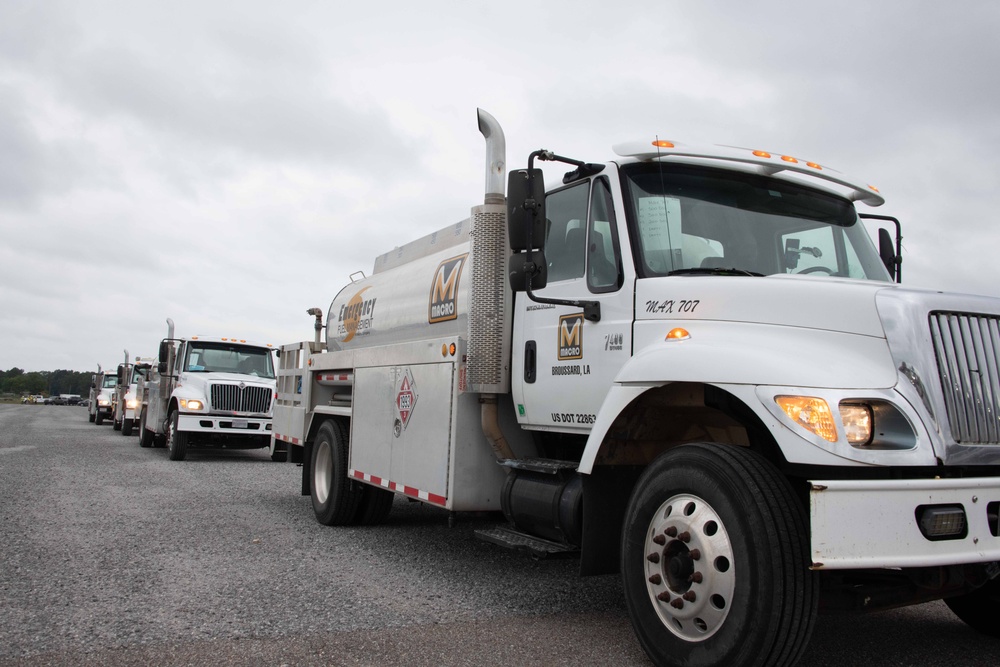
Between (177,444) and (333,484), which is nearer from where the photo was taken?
(333,484)

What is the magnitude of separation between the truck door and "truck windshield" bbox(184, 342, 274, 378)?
44.5 feet

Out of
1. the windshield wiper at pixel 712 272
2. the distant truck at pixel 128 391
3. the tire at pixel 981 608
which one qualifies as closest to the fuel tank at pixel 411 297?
the windshield wiper at pixel 712 272

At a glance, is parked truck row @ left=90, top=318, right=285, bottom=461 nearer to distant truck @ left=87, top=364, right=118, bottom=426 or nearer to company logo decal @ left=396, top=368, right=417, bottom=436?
company logo decal @ left=396, top=368, right=417, bottom=436

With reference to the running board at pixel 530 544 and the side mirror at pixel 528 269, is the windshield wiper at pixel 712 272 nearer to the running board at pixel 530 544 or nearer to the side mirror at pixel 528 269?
the side mirror at pixel 528 269

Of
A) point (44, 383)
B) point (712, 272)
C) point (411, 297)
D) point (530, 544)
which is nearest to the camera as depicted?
point (712, 272)

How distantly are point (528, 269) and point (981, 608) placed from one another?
10.4ft

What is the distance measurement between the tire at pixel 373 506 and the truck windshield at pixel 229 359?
10.6m

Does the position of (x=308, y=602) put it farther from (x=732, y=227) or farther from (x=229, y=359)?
(x=229, y=359)

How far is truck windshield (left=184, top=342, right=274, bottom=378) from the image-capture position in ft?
58.2

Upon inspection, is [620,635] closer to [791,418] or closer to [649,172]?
[791,418]

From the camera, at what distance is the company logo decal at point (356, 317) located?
8.22 meters

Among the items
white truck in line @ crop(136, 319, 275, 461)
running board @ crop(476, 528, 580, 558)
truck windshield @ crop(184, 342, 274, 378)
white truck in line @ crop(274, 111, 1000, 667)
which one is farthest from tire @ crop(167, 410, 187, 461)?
running board @ crop(476, 528, 580, 558)

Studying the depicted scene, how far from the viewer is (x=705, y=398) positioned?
4078mm

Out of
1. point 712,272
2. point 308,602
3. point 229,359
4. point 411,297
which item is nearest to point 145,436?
point 229,359
